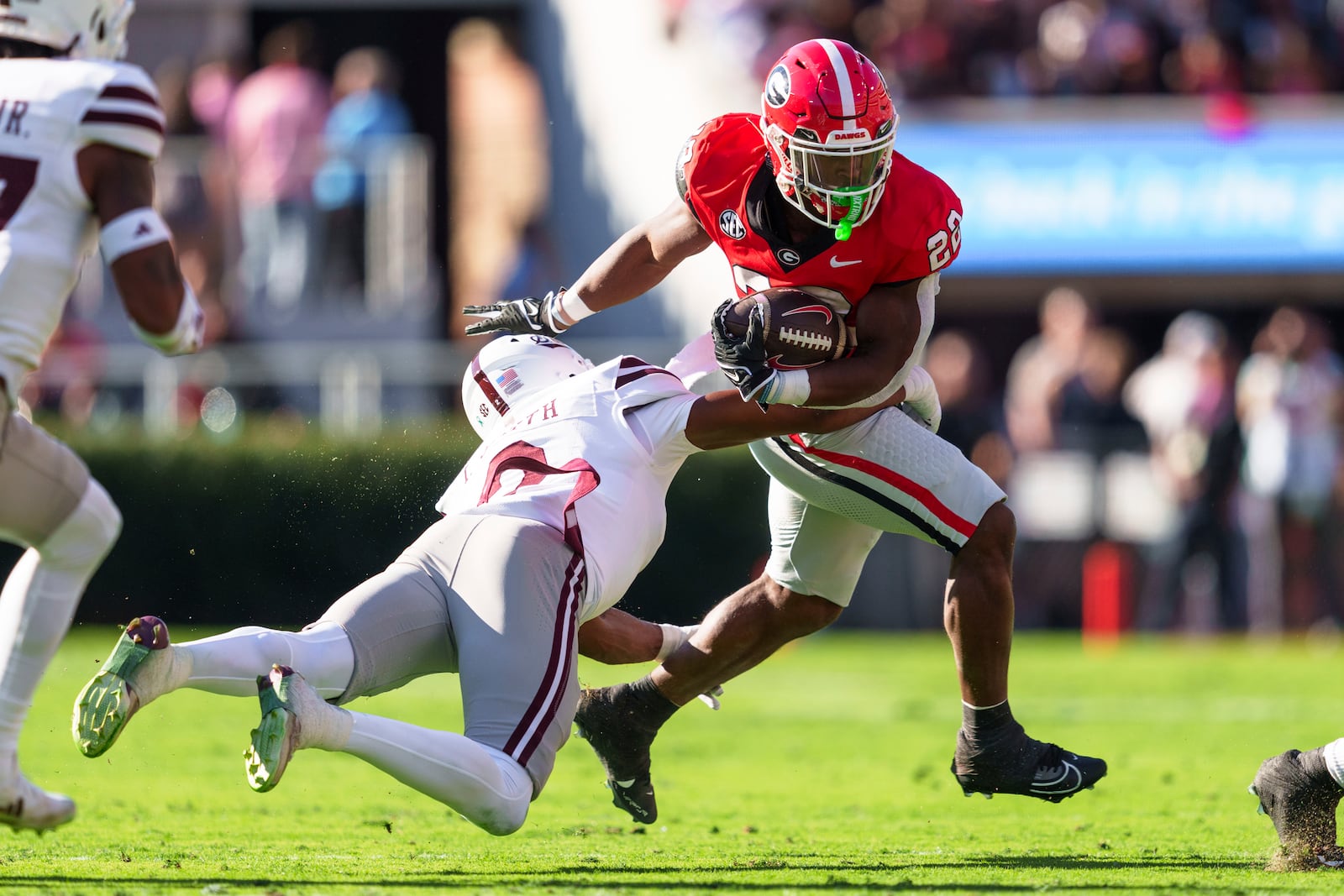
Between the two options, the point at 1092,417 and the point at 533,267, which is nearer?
the point at 533,267

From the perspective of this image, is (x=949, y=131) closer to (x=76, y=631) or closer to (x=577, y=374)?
(x=76, y=631)

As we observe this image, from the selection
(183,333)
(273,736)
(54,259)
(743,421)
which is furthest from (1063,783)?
(54,259)

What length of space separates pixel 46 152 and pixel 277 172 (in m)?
8.62

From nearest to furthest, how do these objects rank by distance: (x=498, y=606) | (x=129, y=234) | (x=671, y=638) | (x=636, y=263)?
(x=129, y=234) → (x=498, y=606) → (x=671, y=638) → (x=636, y=263)

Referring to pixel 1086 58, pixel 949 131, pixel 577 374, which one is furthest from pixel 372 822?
pixel 1086 58

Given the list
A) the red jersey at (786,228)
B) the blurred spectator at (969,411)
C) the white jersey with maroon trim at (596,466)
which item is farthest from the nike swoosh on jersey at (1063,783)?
the blurred spectator at (969,411)

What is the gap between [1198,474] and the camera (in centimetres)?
1254

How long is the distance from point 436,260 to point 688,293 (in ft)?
10.0

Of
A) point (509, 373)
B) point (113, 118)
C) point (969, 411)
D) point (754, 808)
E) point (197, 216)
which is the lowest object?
point (969, 411)

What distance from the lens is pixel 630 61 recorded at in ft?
47.0

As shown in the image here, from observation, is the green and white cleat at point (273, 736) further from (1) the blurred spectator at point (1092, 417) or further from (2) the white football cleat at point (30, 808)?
(1) the blurred spectator at point (1092, 417)

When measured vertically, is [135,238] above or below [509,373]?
above

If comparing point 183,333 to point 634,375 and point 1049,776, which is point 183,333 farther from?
point 1049,776

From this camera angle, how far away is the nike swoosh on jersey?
17.1 ft
